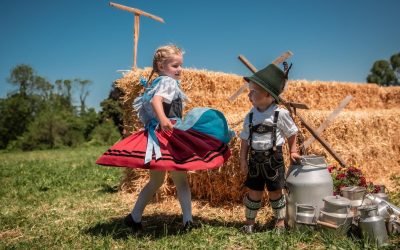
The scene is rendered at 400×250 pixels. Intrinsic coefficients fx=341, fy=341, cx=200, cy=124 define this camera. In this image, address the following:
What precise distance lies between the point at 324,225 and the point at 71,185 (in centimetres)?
502

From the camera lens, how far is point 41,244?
3.38 meters

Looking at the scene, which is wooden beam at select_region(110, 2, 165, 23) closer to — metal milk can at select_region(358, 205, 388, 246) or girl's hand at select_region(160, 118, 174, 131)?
girl's hand at select_region(160, 118, 174, 131)

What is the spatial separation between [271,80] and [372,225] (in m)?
1.56

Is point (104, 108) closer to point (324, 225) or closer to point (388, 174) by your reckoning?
point (388, 174)

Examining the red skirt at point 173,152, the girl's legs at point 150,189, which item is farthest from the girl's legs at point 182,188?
the red skirt at point 173,152

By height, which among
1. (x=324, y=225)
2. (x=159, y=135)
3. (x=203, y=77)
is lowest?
(x=324, y=225)

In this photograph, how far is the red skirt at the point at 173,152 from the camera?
10.2ft

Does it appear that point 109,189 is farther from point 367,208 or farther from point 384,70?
point 384,70

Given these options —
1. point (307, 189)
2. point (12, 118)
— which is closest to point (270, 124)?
point (307, 189)

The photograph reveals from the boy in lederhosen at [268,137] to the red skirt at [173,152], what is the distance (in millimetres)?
357

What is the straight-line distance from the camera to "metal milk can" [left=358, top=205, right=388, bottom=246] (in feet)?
9.71

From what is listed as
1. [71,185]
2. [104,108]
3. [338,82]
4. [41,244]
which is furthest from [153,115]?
[104,108]

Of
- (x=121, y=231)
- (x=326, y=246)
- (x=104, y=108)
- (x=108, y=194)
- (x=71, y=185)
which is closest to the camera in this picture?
(x=326, y=246)

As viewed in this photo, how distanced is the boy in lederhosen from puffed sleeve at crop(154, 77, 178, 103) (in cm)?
74
